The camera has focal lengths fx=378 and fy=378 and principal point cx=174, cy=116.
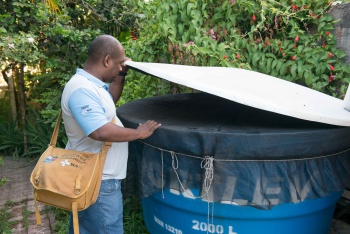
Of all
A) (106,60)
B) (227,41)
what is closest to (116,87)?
Result: (106,60)

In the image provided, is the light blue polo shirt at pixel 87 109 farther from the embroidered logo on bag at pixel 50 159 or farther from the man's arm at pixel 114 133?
the embroidered logo on bag at pixel 50 159

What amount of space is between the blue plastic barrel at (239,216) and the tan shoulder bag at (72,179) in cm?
45

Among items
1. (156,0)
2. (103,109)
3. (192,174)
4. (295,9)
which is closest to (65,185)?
(103,109)

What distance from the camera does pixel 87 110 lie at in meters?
1.68

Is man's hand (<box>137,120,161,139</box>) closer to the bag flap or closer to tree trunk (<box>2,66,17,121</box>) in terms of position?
the bag flap

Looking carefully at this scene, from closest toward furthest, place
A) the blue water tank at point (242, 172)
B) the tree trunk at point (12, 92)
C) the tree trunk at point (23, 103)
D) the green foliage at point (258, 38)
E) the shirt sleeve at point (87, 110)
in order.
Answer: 1. the shirt sleeve at point (87, 110)
2. the blue water tank at point (242, 172)
3. the green foliage at point (258, 38)
4. the tree trunk at point (23, 103)
5. the tree trunk at point (12, 92)

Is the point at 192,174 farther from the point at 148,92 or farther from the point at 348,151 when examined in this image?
the point at 148,92

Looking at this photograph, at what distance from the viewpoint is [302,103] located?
2.02m

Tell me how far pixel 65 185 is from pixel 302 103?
1.28 meters

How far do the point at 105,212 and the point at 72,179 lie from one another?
0.91 feet

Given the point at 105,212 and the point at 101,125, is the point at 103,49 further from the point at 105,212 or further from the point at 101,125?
the point at 105,212

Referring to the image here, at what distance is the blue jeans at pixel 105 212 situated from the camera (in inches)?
74.9

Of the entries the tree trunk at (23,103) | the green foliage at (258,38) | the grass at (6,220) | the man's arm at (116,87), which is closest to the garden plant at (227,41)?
the green foliage at (258,38)

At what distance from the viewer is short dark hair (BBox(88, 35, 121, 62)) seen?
1842 millimetres
